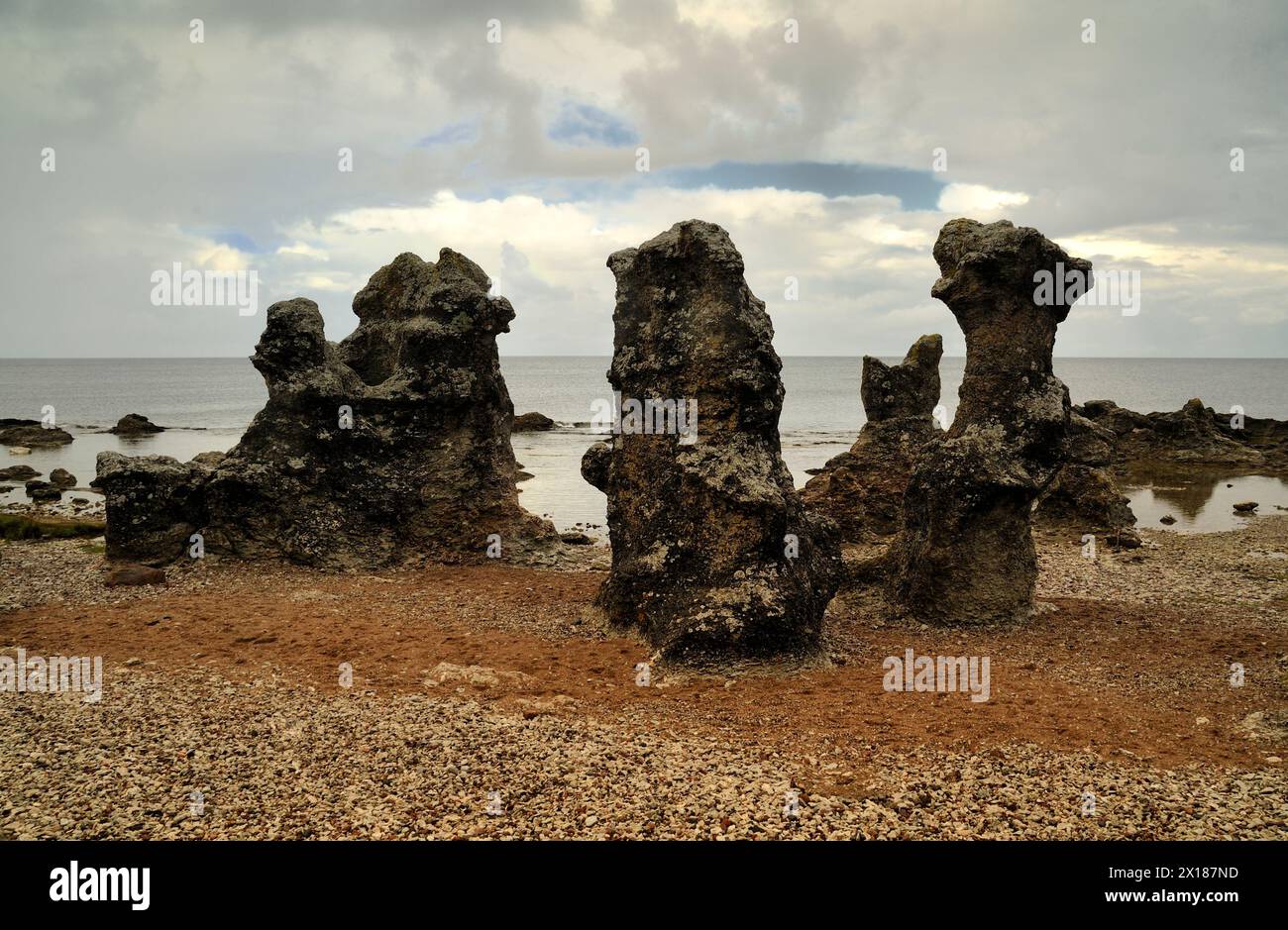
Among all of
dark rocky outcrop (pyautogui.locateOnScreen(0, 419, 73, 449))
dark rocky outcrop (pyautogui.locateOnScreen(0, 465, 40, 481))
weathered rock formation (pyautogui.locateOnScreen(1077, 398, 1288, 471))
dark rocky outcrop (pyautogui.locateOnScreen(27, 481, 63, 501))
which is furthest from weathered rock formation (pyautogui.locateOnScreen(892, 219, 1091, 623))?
dark rocky outcrop (pyautogui.locateOnScreen(0, 419, 73, 449))

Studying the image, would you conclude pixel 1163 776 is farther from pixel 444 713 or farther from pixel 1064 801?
pixel 444 713

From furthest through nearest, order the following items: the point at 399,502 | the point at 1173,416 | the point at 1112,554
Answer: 1. the point at 1173,416
2. the point at 1112,554
3. the point at 399,502

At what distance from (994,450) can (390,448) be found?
1098 cm

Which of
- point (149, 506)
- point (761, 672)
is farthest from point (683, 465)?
point (149, 506)

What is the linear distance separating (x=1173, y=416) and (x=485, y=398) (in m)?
38.5

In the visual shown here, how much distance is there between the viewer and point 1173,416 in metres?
44.5

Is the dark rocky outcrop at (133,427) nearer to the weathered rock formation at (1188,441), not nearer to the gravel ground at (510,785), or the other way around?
the weathered rock formation at (1188,441)

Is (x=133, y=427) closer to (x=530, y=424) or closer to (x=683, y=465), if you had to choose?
(x=530, y=424)

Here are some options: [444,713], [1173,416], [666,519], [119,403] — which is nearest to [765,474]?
[666,519]

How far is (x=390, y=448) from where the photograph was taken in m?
18.0

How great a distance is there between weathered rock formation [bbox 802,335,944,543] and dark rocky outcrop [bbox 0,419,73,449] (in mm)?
52165

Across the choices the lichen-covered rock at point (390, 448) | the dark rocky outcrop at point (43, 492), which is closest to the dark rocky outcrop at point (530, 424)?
the dark rocky outcrop at point (43, 492)

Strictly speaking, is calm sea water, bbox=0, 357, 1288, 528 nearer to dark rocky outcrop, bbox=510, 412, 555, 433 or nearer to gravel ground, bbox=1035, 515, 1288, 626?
dark rocky outcrop, bbox=510, 412, 555, 433

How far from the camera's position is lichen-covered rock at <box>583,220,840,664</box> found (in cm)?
1117
